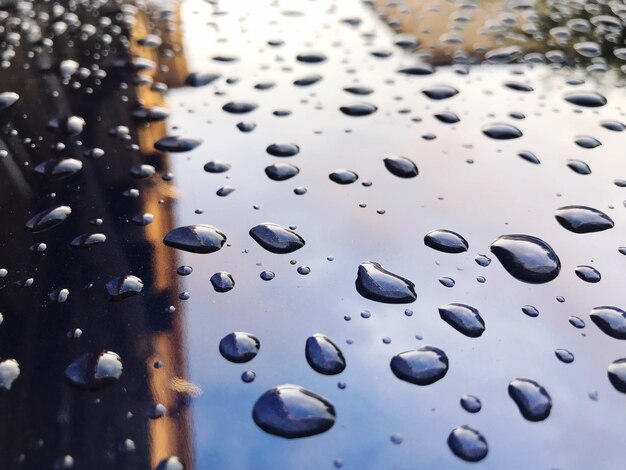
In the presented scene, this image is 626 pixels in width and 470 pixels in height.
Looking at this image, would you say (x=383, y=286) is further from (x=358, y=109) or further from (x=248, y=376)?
(x=358, y=109)

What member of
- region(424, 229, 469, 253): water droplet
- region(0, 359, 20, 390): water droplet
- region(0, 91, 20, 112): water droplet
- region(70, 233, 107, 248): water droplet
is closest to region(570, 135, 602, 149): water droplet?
region(424, 229, 469, 253): water droplet

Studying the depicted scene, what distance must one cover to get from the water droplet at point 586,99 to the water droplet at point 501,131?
0.17m

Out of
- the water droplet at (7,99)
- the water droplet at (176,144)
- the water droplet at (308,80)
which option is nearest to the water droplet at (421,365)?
the water droplet at (176,144)

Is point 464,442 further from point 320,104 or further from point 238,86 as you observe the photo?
point 238,86

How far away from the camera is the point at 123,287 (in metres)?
0.70

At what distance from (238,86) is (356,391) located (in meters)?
0.73

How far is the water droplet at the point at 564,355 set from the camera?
61 centimetres

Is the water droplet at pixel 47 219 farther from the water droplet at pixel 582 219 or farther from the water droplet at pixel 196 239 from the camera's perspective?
the water droplet at pixel 582 219

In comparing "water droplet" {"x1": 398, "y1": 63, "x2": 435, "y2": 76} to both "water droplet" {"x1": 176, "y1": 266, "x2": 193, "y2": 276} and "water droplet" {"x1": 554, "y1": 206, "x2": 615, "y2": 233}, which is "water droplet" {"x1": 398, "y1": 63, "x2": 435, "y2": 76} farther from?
"water droplet" {"x1": 176, "y1": 266, "x2": 193, "y2": 276}

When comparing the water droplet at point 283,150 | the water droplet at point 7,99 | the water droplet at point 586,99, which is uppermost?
the water droplet at point 7,99

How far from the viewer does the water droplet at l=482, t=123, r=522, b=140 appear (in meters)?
0.97

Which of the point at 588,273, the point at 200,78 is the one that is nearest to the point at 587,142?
the point at 588,273

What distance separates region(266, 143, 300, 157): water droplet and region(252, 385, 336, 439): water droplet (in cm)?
46

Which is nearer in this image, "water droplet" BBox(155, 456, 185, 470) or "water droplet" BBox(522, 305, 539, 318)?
"water droplet" BBox(155, 456, 185, 470)
